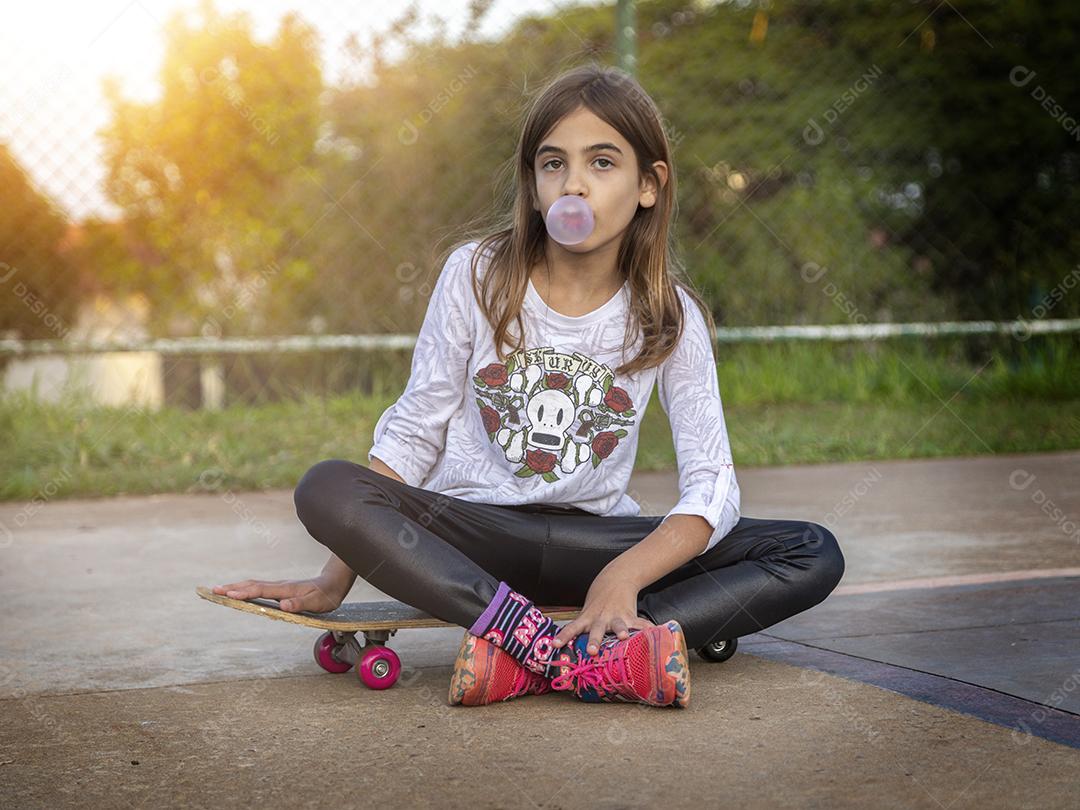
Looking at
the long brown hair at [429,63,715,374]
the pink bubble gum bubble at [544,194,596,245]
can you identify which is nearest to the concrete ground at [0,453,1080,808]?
the long brown hair at [429,63,715,374]

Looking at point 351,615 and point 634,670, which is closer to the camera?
point 634,670

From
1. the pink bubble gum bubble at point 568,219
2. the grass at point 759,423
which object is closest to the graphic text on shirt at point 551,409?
the pink bubble gum bubble at point 568,219

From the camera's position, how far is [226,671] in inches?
89.5

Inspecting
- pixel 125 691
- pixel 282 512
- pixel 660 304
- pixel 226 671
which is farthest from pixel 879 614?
pixel 282 512

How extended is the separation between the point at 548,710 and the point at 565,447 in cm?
52

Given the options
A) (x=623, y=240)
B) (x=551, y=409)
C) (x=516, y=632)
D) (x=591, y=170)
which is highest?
(x=591, y=170)

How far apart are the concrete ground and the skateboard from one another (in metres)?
0.03

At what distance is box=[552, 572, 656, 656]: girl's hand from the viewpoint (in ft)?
6.69

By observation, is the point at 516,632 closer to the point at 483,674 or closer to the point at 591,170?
the point at 483,674

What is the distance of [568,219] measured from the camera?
2.33 meters

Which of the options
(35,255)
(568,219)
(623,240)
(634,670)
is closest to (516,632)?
(634,670)

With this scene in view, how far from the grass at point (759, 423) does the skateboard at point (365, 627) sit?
2380 millimetres

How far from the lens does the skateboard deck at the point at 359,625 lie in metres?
2.13

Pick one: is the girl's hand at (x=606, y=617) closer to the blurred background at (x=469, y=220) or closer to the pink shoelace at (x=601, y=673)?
the pink shoelace at (x=601, y=673)
